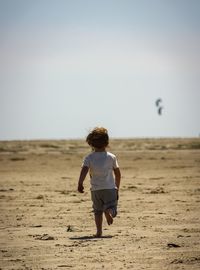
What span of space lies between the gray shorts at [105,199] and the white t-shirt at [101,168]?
2.2 inches

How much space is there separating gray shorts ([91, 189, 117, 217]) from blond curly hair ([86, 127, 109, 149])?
617mm

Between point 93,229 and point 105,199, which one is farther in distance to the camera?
point 93,229

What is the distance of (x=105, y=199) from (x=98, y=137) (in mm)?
848

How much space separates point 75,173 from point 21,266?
15.2 metres

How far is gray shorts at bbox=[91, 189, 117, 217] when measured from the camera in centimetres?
757

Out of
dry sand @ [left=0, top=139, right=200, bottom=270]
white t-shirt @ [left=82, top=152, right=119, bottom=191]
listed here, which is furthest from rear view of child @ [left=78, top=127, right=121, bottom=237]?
dry sand @ [left=0, top=139, right=200, bottom=270]

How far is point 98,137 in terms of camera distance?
24.7 feet

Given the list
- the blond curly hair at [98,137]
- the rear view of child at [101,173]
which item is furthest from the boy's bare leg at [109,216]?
the blond curly hair at [98,137]

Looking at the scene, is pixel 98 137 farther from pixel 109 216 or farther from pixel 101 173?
pixel 109 216

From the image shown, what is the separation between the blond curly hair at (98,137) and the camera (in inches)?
296

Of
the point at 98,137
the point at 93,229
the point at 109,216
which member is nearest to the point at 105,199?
the point at 109,216

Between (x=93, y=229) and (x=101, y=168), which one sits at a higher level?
(x=101, y=168)

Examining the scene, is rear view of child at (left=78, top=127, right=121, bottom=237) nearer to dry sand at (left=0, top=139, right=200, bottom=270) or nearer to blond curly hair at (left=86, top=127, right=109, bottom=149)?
blond curly hair at (left=86, top=127, right=109, bottom=149)

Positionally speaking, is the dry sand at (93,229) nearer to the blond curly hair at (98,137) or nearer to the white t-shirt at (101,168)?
the white t-shirt at (101,168)
